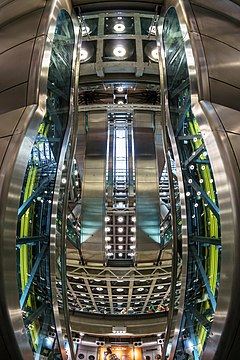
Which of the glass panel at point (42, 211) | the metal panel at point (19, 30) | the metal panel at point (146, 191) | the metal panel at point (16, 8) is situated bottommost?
the glass panel at point (42, 211)

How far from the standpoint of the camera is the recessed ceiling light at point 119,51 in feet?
27.6

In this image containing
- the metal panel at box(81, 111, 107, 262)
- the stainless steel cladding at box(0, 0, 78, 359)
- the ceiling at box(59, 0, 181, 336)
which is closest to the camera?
the stainless steel cladding at box(0, 0, 78, 359)

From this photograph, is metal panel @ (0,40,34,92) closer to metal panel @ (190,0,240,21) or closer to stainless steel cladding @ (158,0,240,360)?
stainless steel cladding @ (158,0,240,360)

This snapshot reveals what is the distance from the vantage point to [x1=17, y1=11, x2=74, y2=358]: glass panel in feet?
8.80

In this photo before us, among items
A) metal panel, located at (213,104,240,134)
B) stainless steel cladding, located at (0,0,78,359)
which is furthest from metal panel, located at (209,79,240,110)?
stainless steel cladding, located at (0,0,78,359)

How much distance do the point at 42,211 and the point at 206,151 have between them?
1.92m

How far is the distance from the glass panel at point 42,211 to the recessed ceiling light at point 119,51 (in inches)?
187

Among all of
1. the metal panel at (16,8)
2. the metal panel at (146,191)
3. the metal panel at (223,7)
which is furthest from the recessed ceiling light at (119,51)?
the metal panel at (16,8)

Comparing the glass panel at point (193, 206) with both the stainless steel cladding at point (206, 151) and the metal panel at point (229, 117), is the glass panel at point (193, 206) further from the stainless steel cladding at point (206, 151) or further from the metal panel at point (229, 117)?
the metal panel at point (229, 117)

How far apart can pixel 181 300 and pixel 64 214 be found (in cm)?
178

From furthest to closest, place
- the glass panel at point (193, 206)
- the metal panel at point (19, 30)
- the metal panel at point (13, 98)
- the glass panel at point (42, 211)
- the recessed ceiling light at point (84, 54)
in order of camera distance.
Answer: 1. the recessed ceiling light at point (84, 54)
2. the glass panel at point (193, 206)
3. the metal panel at point (19, 30)
4. the glass panel at point (42, 211)
5. the metal panel at point (13, 98)

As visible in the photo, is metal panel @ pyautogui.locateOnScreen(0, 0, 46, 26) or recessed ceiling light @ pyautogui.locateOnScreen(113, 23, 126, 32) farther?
recessed ceiling light @ pyautogui.locateOnScreen(113, 23, 126, 32)

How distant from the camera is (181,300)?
3408mm

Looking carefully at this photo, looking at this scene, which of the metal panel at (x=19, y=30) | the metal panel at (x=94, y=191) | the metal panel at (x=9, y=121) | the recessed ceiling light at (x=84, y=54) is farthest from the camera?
the metal panel at (x=94, y=191)
